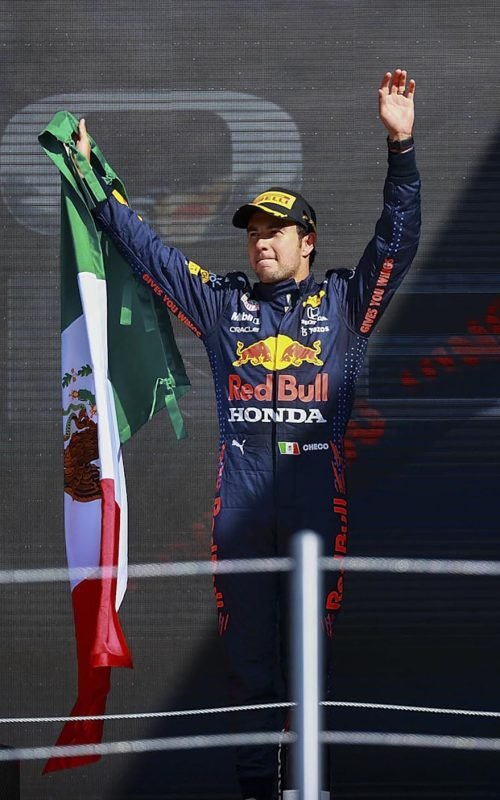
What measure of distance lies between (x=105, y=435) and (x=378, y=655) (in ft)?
3.59

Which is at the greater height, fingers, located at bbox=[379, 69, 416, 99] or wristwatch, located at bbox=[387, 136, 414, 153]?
fingers, located at bbox=[379, 69, 416, 99]

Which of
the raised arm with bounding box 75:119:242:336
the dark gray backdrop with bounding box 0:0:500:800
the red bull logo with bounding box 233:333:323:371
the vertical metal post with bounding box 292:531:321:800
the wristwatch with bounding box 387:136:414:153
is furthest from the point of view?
the dark gray backdrop with bounding box 0:0:500:800

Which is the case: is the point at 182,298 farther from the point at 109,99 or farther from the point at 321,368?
the point at 109,99

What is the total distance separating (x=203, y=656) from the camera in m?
4.19

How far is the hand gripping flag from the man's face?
402 mm

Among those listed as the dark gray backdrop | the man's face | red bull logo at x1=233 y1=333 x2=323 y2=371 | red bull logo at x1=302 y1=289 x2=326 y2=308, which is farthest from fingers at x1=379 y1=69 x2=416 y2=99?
the dark gray backdrop

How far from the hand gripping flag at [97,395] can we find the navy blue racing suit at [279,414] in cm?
28

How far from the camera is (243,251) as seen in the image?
13.8 ft

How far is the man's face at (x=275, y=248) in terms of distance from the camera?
3.55 metres

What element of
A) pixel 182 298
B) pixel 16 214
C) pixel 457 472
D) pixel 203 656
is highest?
pixel 16 214

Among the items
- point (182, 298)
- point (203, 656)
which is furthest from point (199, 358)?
point (203, 656)

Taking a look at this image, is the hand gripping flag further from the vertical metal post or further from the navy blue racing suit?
the vertical metal post

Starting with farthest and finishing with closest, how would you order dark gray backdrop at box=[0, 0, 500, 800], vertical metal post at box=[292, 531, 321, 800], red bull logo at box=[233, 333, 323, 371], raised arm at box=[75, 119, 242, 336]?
dark gray backdrop at box=[0, 0, 500, 800], raised arm at box=[75, 119, 242, 336], red bull logo at box=[233, 333, 323, 371], vertical metal post at box=[292, 531, 321, 800]

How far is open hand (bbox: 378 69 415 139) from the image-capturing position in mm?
3328
